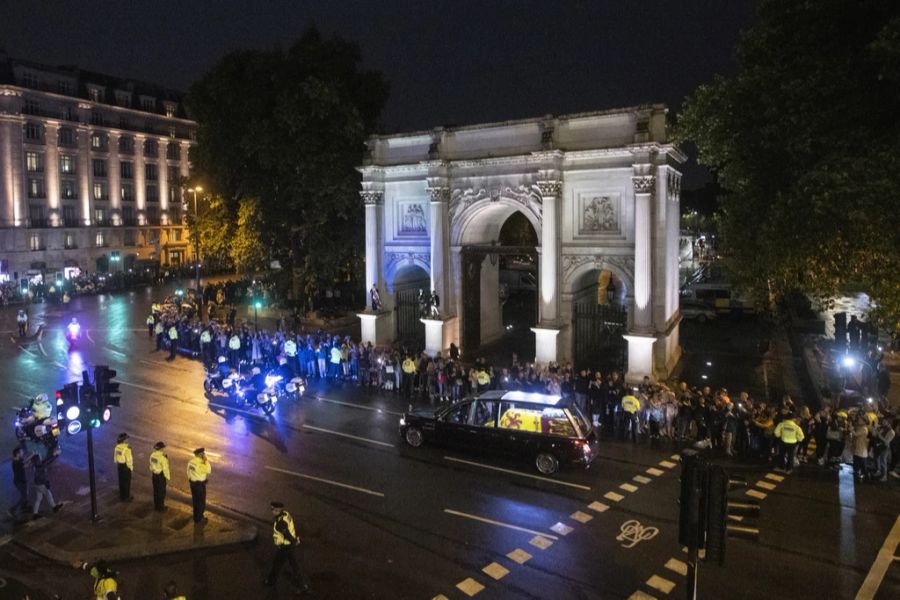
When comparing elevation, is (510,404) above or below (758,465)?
above

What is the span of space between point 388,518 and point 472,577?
282cm

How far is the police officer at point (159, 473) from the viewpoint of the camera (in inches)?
532

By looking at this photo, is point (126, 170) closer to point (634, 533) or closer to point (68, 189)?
point (68, 189)

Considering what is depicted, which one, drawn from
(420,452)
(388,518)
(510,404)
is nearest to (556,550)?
(388,518)

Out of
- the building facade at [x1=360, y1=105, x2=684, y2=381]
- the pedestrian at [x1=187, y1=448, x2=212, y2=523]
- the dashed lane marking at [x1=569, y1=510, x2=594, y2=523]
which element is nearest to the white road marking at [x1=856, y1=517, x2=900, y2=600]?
the dashed lane marking at [x1=569, y1=510, x2=594, y2=523]

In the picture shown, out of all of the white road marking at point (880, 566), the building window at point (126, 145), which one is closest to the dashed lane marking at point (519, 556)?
the white road marking at point (880, 566)

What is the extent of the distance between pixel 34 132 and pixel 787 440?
6581 centimetres

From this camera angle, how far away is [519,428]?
52.9ft

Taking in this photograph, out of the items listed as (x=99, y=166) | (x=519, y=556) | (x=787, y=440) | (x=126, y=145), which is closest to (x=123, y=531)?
(x=519, y=556)

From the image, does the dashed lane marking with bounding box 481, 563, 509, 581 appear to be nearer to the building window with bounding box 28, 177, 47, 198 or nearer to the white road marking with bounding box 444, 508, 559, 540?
the white road marking with bounding box 444, 508, 559, 540

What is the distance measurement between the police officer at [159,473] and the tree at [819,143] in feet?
47.1

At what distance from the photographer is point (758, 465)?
1650cm

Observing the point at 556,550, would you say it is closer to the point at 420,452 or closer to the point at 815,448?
the point at 420,452

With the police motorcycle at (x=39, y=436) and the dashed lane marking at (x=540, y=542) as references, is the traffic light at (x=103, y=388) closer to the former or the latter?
the police motorcycle at (x=39, y=436)
